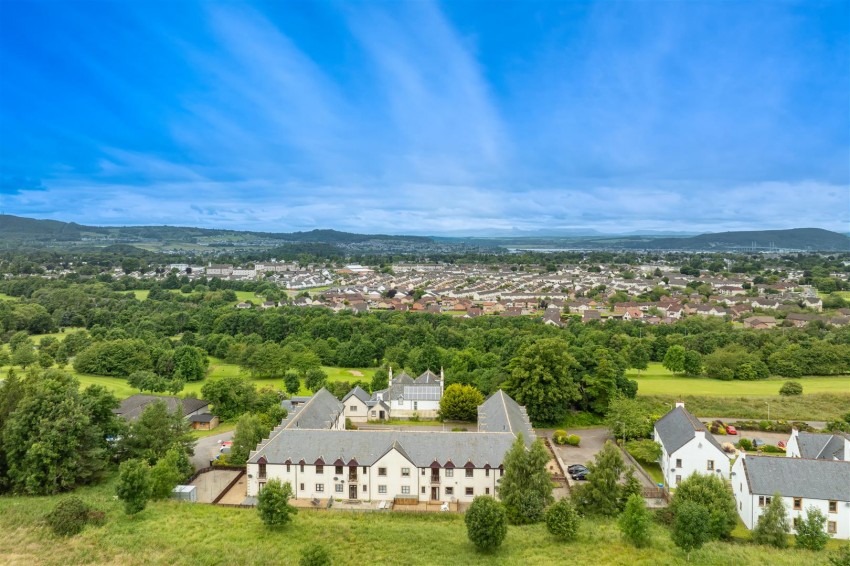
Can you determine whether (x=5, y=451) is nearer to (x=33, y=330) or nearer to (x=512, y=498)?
(x=512, y=498)

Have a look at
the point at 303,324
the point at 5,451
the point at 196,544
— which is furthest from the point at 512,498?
the point at 303,324

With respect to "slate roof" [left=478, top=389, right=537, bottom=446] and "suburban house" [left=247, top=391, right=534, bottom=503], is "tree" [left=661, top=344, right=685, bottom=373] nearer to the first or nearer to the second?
"slate roof" [left=478, top=389, right=537, bottom=446]

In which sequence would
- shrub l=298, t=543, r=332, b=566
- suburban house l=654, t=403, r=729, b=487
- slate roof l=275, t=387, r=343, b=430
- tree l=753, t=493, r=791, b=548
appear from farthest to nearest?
slate roof l=275, t=387, r=343, b=430 < suburban house l=654, t=403, r=729, b=487 < tree l=753, t=493, r=791, b=548 < shrub l=298, t=543, r=332, b=566

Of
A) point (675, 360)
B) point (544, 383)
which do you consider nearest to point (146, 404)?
point (544, 383)

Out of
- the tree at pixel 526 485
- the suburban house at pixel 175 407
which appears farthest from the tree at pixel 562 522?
the suburban house at pixel 175 407

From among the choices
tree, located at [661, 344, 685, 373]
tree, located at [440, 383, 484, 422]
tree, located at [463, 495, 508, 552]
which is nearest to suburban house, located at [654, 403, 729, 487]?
tree, located at [463, 495, 508, 552]

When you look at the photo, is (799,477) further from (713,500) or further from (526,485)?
(526,485)
